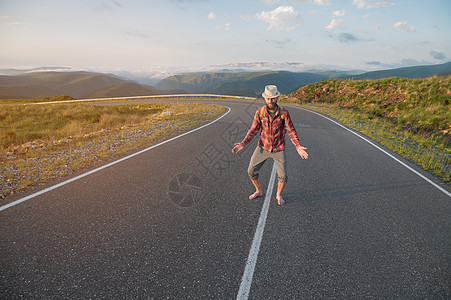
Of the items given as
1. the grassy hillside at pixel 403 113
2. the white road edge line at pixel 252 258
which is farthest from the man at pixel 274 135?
the grassy hillside at pixel 403 113

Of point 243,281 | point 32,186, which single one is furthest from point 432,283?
point 32,186

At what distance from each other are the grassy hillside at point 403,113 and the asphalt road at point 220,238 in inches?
139

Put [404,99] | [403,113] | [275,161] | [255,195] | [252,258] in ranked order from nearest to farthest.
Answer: [252,258] < [275,161] < [255,195] < [403,113] < [404,99]

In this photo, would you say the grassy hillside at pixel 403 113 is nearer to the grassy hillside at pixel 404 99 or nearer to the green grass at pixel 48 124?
the grassy hillside at pixel 404 99

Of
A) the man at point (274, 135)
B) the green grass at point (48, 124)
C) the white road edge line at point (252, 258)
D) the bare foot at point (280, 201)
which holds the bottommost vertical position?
the white road edge line at point (252, 258)

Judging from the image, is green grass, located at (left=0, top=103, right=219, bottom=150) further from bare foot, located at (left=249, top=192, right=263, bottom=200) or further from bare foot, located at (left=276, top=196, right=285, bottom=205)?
bare foot, located at (left=276, top=196, right=285, bottom=205)

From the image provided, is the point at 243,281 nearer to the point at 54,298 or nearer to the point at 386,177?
the point at 54,298

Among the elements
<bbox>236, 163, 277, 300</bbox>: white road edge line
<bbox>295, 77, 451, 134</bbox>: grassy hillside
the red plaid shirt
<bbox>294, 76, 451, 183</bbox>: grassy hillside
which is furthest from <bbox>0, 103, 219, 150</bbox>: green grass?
<bbox>295, 77, 451, 134</bbox>: grassy hillside

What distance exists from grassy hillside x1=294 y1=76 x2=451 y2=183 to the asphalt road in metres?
3.54

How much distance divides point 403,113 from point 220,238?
20786 mm

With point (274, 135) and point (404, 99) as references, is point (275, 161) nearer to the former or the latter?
point (274, 135)

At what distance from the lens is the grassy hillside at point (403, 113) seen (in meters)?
8.85

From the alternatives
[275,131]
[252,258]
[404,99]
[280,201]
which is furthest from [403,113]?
[252,258]

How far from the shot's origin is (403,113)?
17.9 m
